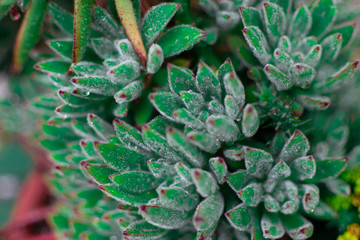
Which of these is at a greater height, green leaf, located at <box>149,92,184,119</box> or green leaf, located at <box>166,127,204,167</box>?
green leaf, located at <box>149,92,184,119</box>

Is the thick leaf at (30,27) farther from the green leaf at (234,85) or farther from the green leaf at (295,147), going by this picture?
the green leaf at (295,147)

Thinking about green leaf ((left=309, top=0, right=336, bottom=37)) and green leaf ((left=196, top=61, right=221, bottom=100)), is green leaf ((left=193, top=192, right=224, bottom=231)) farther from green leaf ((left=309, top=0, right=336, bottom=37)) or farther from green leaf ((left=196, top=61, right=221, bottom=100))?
green leaf ((left=309, top=0, right=336, bottom=37))

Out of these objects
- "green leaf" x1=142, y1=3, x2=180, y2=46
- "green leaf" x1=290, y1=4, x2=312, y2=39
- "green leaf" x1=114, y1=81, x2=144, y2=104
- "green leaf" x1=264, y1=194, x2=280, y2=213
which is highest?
"green leaf" x1=142, y1=3, x2=180, y2=46

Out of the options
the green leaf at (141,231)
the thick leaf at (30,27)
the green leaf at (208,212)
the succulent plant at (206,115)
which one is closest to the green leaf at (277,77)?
the succulent plant at (206,115)

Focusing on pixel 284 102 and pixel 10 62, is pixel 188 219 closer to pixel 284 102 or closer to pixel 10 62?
pixel 284 102

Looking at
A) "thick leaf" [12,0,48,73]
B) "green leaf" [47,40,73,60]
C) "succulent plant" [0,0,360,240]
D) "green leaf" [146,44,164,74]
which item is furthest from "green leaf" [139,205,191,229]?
"thick leaf" [12,0,48,73]

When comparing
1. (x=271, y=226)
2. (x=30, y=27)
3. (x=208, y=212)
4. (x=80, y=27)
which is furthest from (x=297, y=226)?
(x=30, y=27)

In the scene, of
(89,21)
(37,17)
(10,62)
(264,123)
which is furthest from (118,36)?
(10,62)
